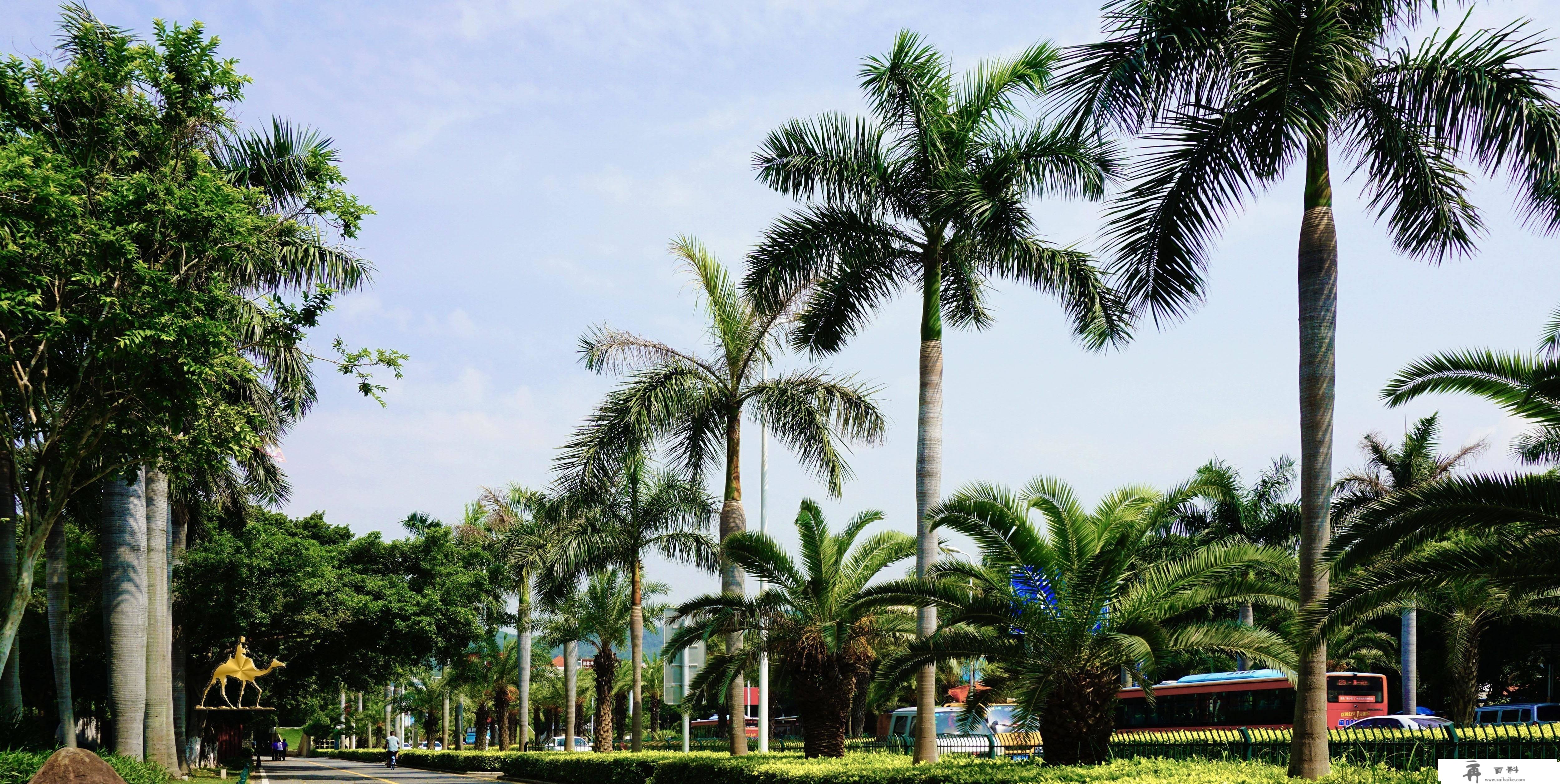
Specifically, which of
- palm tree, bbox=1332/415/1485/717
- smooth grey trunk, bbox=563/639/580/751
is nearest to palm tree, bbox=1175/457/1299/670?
palm tree, bbox=1332/415/1485/717

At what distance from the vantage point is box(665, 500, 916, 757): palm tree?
72.1 feet

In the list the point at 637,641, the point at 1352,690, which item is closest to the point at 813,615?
the point at 637,641

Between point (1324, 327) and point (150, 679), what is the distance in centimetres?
2132

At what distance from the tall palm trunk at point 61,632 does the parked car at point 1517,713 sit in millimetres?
31282

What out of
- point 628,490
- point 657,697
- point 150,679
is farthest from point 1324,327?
point 657,697

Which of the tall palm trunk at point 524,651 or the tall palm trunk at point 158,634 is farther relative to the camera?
the tall palm trunk at point 524,651

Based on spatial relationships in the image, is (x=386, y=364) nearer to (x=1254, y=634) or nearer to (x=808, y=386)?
(x=808, y=386)

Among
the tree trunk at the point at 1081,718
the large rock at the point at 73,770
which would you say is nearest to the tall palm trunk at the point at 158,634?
the large rock at the point at 73,770

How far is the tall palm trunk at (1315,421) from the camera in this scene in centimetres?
1149

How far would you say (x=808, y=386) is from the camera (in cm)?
2431

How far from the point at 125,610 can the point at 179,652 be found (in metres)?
15.9

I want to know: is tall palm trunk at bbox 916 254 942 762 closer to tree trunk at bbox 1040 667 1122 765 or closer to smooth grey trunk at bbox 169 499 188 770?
tree trunk at bbox 1040 667 1122 765

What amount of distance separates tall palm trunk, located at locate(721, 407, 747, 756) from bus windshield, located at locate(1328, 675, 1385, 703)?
16363 millimetres

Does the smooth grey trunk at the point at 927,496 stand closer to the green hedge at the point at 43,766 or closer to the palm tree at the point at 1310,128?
the palm tree at the point at 1310,128
